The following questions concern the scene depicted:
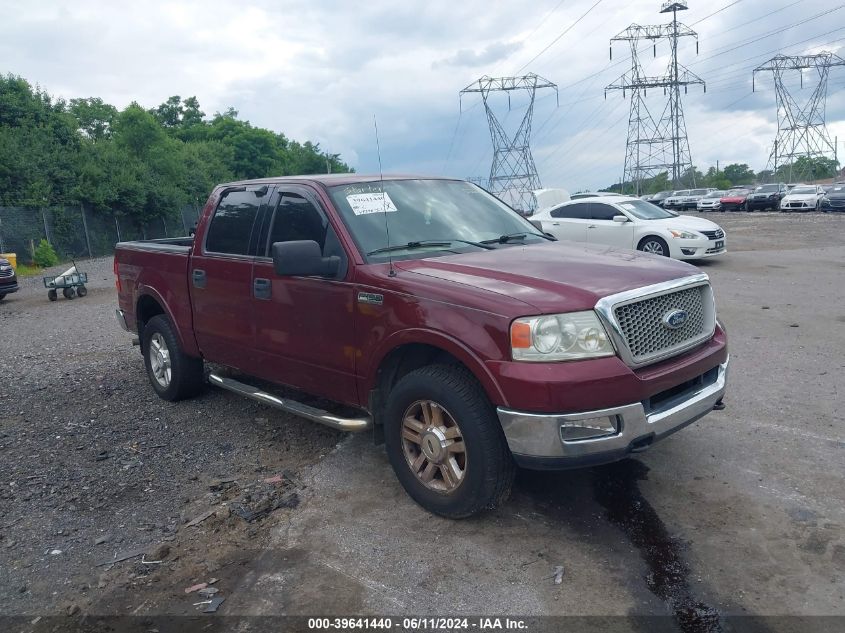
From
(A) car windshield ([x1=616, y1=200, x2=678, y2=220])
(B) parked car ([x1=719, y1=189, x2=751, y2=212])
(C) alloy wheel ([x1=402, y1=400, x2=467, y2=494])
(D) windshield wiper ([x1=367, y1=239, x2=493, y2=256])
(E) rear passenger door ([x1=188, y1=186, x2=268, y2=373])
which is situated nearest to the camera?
(C) alloy wheel ([x1=402, y1=400, x2=467, y2=494])

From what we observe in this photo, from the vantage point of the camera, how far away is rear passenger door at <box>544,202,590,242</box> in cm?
1678

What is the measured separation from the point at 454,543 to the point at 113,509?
218 centimetres

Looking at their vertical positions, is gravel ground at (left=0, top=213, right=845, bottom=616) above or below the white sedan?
below

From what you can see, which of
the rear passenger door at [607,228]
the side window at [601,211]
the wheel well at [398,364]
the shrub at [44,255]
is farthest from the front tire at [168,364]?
the shrub at [44,255]

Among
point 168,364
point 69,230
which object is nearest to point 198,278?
point 168,364

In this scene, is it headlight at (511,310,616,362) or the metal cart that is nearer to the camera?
headlight at (511,310,616,362)

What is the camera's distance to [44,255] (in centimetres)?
2573

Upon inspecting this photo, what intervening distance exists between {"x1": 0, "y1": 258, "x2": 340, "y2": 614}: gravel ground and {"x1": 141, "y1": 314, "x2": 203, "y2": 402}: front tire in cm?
Answer: 14

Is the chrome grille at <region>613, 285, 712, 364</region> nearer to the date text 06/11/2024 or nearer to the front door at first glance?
the date text 06/11/2024

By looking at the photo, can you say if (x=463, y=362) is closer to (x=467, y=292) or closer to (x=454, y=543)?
(x=467, y=292)

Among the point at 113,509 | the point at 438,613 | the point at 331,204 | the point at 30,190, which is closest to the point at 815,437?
the point at 438,613

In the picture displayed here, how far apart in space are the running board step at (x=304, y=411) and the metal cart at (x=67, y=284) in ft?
37.8

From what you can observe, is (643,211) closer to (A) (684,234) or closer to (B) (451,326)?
(A) (684,234)

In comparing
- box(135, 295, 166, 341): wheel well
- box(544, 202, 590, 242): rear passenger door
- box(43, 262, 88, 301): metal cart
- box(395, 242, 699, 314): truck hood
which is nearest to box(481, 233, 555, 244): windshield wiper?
box(395, 242, 699, 314): truck hood
